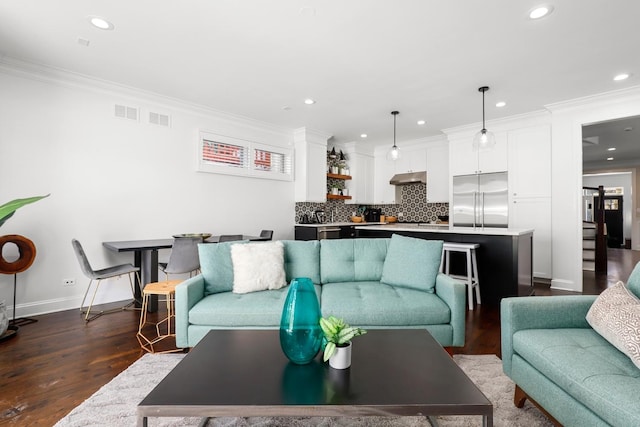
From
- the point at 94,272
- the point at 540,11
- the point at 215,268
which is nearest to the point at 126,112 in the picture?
the point at 94,272

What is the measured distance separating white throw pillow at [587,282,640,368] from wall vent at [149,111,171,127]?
5.00 meters

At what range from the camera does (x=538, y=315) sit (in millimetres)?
1827

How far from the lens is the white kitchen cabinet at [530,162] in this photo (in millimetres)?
5066

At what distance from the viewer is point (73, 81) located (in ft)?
12.5

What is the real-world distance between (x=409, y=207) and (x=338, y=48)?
5.03 m

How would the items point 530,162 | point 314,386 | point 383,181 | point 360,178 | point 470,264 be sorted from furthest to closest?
point 383,181
point 360,178
point 530,162
point 470,264
point 314,386

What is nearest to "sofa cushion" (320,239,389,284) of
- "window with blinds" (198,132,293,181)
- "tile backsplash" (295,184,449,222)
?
"window with blinds" (198,132,293,181)

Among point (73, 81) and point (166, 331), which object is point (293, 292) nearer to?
point (166, 331)

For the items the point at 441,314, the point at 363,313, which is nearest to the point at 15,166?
the point at 363,313

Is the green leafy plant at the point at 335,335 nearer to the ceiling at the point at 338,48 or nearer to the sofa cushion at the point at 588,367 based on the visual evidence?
the sofa cushion at the point at 588,367

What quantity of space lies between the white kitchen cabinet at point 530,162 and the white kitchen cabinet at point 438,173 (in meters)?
1.29

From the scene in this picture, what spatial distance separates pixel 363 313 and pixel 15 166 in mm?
4012

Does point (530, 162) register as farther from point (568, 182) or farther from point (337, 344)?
point (337, 344)

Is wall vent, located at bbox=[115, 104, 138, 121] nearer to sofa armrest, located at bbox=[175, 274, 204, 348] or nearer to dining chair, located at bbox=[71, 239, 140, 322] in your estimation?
dining chair, located at bbox=[71, 239, 140, 322]
